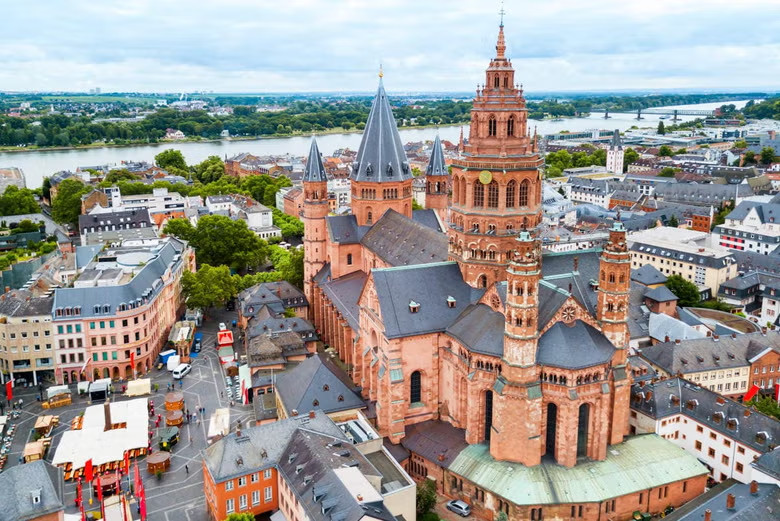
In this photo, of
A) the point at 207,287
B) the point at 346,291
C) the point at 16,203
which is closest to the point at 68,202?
the point at 16,203

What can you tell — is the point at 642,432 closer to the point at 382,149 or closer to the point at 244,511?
the point at 244,511

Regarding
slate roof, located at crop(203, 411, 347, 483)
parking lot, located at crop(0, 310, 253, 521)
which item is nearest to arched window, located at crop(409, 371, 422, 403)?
slate roof, located at crop(203, 411, 347, 483)

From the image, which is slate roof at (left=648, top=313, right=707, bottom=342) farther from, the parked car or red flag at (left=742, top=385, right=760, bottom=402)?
the parked car

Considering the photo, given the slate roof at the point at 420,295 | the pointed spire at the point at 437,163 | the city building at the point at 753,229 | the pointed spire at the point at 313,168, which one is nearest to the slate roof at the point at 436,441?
the slate roof at the point at 420,295

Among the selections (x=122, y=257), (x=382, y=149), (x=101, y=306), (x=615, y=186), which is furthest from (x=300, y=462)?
(x=615, y=186)

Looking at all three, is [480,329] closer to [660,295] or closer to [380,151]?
[380,151]

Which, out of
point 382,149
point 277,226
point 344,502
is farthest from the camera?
point 277,226
